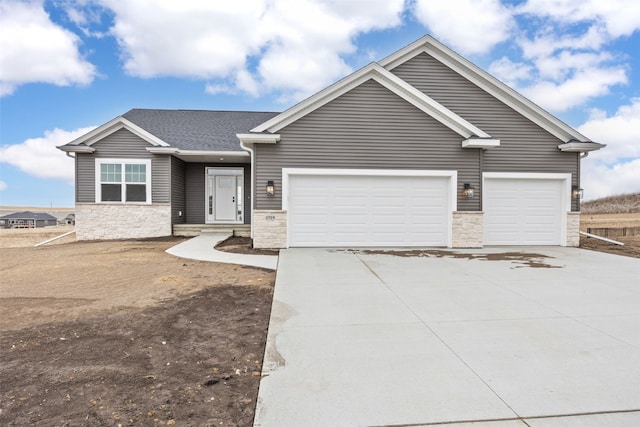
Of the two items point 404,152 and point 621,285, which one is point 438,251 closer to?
point 404,152

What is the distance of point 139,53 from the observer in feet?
53.3

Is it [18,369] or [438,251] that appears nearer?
[18,369]

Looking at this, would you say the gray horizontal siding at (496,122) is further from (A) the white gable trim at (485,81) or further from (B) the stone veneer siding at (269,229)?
(B) the stone veneer siding at (269,229)

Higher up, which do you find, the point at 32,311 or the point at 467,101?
the point at 467,101

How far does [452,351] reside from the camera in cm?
362

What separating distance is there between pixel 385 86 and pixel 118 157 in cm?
1016

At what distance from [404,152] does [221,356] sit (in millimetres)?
8947

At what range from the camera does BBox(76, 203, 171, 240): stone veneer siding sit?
14117 mm

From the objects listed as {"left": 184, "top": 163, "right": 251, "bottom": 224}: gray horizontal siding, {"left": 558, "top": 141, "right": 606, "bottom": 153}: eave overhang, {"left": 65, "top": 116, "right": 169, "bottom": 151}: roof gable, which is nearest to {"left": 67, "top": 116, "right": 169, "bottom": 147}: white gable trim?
{"left": 65, "top": 116, "right": 169, "bottom": 151}: roof gable

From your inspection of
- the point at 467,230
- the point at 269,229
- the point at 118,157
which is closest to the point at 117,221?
the point at 118,157

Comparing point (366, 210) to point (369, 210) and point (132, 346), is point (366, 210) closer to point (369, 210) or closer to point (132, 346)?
point (369, 210)

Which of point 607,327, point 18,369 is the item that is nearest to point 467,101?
point 607,327

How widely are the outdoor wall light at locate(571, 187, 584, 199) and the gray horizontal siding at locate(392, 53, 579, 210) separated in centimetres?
20

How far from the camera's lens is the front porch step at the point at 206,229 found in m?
15.1
